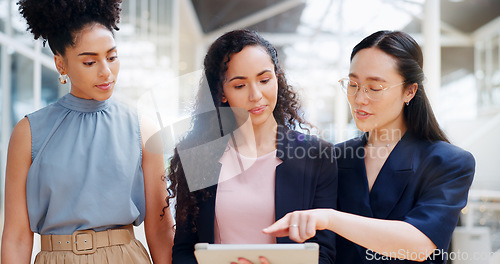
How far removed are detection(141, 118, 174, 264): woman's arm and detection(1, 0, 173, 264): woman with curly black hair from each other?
28mm

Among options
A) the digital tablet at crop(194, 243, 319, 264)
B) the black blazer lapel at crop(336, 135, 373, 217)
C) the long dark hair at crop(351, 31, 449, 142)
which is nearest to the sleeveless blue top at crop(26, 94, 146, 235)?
the digital tablet at crop(194, 243, 319, 264)

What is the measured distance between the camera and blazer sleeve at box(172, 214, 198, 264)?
1.45 meters

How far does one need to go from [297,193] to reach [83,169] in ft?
2.01

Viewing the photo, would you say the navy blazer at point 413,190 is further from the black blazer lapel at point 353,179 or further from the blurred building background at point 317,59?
the blurred building background at point 317,59

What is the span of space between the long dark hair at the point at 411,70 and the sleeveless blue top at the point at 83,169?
2.44 ft

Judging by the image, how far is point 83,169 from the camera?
1.42 meters

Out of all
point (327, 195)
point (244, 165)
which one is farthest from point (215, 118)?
point (327, 195)

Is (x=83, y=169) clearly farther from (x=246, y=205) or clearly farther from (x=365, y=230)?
(x=365, y=230)

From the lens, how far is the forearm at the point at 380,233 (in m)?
1.24

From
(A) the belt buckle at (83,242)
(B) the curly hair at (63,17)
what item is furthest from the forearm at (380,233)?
(B) the curly hair at (63,17)

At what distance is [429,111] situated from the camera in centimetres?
147

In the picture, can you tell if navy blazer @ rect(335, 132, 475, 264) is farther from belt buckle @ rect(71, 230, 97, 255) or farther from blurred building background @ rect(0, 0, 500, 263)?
belt buckle @ rect(71, 230, 97, 255)

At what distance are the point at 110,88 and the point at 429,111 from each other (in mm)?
927

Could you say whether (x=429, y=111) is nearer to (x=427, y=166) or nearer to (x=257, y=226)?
(x=427, y=166)
